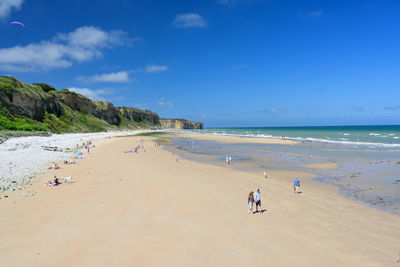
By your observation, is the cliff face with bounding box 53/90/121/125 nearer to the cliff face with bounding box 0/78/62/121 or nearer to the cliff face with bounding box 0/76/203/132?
the cliff face with bounding box 0/76/203/132

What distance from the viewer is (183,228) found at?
9359 mm

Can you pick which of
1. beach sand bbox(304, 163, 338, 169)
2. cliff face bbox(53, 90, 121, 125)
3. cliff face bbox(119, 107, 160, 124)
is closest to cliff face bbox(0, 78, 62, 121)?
cliff face bbox(53, 90, 121, 125)

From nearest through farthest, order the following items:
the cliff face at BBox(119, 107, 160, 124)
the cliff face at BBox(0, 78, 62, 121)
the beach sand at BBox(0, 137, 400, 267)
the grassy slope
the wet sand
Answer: the beach sand at BBox(0, 137, 400, 267) → the wet sand → the grassy slope → the cliff face at BBox(0, 78, 62, 121) → the cliff face at BBox(119, 107, 160, 124)

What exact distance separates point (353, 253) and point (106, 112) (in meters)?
122

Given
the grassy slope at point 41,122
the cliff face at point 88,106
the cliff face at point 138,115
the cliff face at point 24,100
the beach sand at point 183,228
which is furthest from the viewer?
the cliff face at point 138,115

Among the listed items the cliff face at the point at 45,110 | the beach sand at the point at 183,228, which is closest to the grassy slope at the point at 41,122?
the cliff face at the point at 45,110

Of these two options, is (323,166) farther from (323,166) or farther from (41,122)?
(41,122)

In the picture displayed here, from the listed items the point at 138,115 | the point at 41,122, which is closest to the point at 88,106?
the point at 41,122

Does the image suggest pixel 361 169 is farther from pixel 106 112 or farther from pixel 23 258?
pixel 106 112

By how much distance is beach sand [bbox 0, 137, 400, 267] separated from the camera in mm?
7273

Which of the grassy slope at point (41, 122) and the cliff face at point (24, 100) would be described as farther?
the cliff face at point (24, 100)

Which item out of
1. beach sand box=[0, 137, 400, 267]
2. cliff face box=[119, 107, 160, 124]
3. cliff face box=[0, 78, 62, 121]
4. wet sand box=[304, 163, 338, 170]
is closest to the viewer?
beach sand box=[0, 137, 400, 267]

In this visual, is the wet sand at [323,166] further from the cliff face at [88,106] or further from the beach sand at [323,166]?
the cliff face at [88,106]

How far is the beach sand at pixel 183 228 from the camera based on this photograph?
286 inches
